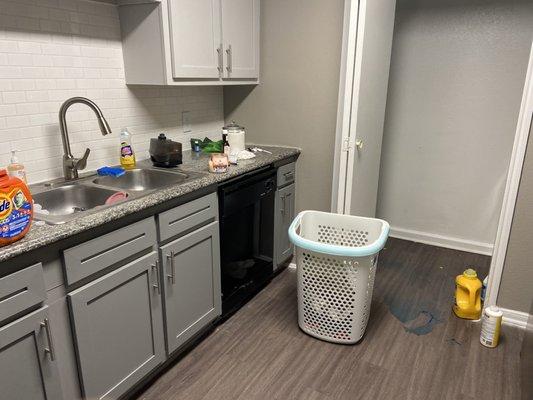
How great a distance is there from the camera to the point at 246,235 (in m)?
2.51

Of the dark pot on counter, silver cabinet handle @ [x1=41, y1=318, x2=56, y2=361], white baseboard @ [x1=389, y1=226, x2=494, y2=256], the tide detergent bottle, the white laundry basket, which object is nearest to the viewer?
the tide detergent bottle

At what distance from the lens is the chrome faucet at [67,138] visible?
1.81 m

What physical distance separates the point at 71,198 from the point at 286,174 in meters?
1.34

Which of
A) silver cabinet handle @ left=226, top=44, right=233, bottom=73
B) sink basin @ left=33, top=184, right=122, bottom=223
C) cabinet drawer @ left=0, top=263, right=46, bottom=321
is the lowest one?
cabinet drawer @ left=0, top=263, right=46, bottom=321

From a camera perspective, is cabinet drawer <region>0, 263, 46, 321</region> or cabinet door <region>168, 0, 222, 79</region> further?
cabinet door <region>168, 0, 222, 79</region>

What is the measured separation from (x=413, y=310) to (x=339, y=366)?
737mm

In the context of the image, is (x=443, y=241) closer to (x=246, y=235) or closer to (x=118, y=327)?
(x=246, y=235)

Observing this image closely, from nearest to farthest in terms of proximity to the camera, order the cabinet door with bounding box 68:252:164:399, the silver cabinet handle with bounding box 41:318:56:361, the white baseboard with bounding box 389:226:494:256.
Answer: the silver cabinet handle with bounding box 41:318:56:361, the cabinet door with bounding box 68:252:164:399, the white baseboard with bounding box 389:226:494:256

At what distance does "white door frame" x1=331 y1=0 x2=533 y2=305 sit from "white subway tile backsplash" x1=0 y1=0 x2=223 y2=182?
112 centimetres

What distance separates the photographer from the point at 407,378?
193 centimetres

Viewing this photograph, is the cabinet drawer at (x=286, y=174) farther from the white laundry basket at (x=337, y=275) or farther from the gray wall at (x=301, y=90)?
the white laundry basket at (x=337, y=275)

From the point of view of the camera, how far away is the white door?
2166mm

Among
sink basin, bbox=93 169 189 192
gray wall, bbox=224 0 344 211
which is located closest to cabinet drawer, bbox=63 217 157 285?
sink basin, bbox=93 169 189 192

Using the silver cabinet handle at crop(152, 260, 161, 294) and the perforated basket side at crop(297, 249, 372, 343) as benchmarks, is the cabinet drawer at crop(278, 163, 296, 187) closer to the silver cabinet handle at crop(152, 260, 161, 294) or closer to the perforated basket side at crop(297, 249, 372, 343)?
the perforated basket side at crop(297, 249, 372, 343)
